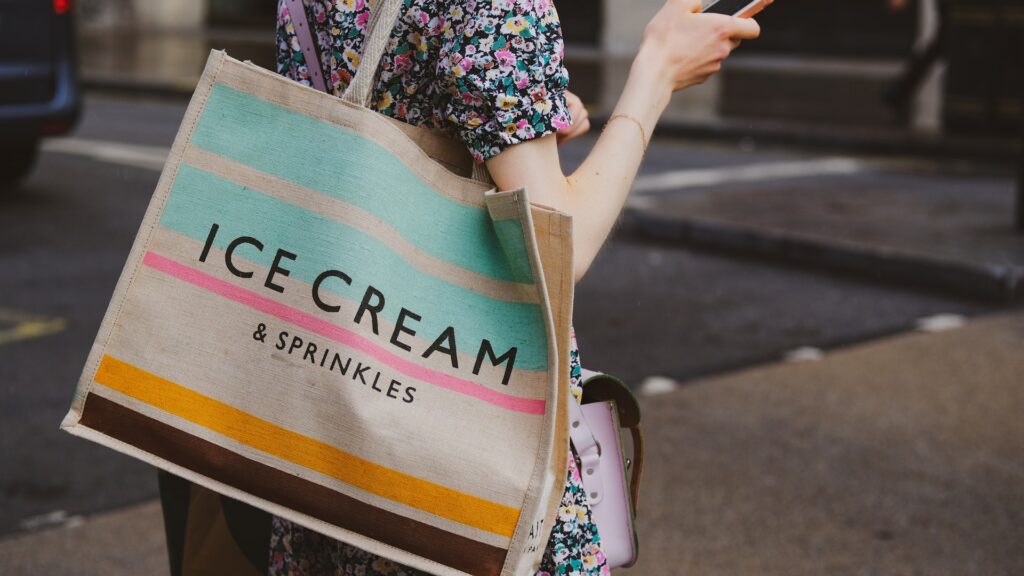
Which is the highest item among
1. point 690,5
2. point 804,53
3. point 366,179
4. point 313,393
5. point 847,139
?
point 690,5

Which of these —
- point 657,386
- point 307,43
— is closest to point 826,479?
point 657,386

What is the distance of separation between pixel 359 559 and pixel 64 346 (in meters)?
4.23

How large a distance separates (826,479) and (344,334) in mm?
3127

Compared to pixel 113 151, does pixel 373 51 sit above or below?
above

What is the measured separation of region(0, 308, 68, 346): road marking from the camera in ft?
19.1

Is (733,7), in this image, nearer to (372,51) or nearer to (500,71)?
(500,71)

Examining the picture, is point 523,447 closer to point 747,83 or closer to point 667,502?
point 667,502

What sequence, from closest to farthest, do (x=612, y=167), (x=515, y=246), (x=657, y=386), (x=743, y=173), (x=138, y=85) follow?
(x=515, y=246) < (x=612, y=167) < (x=657, y=386) < (x=743, y=173) < (x=138, y=85)

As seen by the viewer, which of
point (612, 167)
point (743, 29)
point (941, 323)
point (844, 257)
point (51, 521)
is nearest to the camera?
point (612, 167)

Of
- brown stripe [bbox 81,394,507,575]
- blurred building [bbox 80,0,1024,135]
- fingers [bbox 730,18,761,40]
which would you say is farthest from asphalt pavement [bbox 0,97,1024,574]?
blurred building [bbox 80,0,1024,135]

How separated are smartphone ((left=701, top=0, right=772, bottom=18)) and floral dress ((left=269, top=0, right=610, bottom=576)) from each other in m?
0.32

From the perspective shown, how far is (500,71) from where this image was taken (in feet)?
5.14

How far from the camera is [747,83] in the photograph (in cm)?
1659

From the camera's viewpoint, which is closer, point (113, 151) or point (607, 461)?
point (607, 461)
